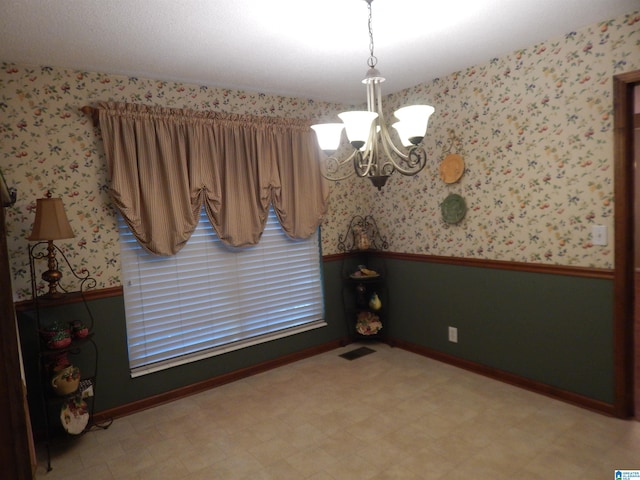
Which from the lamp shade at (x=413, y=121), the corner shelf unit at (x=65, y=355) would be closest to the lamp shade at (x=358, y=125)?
the lamp shade at (x=413, y=121)

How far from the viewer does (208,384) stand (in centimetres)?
342

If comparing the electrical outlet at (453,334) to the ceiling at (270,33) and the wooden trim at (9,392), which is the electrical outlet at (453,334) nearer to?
the ceiling at (270,33)

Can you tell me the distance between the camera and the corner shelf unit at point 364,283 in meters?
4.18

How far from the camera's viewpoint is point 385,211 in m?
4.25

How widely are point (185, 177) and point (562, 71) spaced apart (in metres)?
2.80

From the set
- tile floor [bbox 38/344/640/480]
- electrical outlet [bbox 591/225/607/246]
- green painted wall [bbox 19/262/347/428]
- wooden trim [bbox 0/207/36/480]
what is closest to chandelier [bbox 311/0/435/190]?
wooden trim [bbox 0/207/36/480]

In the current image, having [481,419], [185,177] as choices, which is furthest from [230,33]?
[481,419]

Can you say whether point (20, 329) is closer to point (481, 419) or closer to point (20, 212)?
point (20, 212)

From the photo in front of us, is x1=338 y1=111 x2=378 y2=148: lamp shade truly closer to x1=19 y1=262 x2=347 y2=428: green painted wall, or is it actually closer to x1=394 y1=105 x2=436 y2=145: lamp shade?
x1=394 y1=105 x2=436 y2=145: lamp shade

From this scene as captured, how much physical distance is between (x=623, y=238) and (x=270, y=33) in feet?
8.26

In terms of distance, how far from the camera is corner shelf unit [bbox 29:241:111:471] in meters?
2.56

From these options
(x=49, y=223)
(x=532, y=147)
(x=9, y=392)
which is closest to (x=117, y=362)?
(x=49, y=223)

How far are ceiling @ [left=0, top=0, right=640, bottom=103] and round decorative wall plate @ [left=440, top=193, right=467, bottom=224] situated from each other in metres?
1.07

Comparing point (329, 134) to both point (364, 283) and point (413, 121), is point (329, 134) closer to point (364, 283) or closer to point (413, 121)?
point (413, 121)
